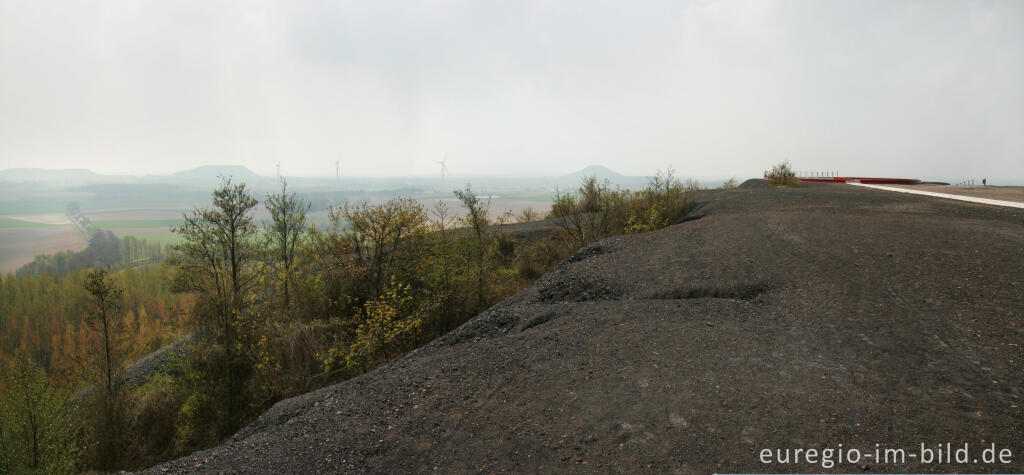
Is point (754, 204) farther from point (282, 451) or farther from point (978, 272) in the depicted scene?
point (282, 451)

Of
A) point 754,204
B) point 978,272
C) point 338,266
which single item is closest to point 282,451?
point 338,266

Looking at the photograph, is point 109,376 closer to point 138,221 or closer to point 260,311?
point 260,311

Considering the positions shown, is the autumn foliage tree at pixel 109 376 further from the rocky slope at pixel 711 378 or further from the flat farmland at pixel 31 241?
the flat farmland at pixel 31 241

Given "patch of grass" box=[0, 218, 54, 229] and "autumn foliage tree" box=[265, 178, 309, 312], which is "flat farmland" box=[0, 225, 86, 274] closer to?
"patch of grass" box=[0, 218, 54, 229]

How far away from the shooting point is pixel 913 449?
3.19 meters

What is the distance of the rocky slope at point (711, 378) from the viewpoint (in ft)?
11.4

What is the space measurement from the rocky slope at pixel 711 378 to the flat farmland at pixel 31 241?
11649 cm

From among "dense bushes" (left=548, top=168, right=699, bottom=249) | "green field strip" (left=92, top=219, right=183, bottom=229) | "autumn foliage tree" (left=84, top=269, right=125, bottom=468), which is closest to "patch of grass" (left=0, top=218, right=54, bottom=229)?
"green field strip" (left=92, top=219, right=183, bottom=229)

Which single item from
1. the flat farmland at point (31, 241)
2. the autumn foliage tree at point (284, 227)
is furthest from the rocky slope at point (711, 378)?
the flat farmland at point (31, 241)

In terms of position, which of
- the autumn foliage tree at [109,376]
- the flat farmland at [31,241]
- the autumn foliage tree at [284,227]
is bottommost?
the flat farmland at [31,241]

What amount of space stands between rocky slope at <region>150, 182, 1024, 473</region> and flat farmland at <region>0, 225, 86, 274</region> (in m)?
116

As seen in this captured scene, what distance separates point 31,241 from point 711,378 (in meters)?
152

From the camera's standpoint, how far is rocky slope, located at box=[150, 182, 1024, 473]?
348 centimetres

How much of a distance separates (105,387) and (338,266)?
7.23 m
